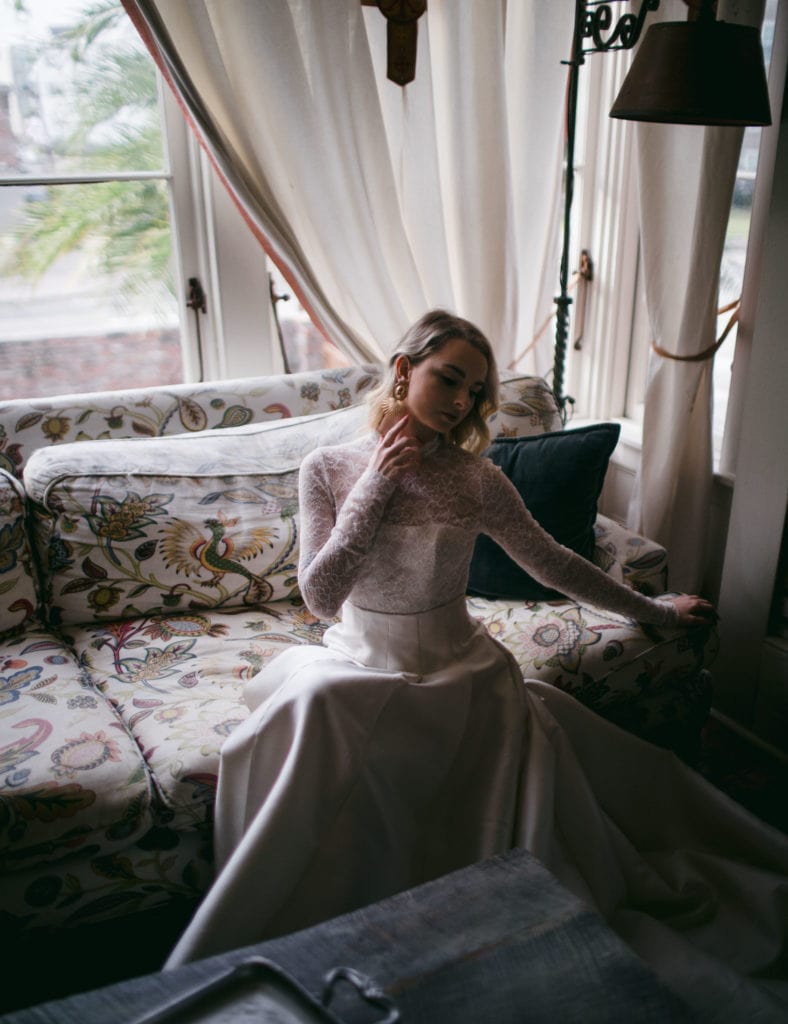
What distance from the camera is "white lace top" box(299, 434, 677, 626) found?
1550mm

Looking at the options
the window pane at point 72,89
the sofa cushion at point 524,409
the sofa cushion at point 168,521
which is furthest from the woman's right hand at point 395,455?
the window pane at point 72,89

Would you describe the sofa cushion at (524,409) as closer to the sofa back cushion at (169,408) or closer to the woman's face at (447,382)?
the sofa back cushion at (169,408)

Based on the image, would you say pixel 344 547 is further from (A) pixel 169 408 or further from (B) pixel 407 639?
(A) pixel 169 408

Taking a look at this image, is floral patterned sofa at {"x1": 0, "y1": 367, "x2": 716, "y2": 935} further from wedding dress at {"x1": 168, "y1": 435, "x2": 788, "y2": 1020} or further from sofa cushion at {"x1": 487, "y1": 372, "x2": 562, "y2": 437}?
wedding dress at {"x1": 168, "y1": 435, "x2": 788, "y2": 1020}

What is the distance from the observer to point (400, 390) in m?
1.63

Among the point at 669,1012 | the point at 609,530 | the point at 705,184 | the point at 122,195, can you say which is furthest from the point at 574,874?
the point at 122,195

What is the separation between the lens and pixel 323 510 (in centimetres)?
166

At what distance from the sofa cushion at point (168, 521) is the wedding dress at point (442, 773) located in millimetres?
344

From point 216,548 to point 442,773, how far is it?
75cm

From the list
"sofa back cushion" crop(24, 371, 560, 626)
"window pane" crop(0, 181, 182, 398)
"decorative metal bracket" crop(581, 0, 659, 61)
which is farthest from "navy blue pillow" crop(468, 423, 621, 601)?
"window pane" crop(0, 181, 182, 398)

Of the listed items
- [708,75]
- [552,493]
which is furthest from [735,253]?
[552,493]

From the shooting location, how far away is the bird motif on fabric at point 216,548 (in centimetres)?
195

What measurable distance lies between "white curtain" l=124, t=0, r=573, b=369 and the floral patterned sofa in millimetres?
338

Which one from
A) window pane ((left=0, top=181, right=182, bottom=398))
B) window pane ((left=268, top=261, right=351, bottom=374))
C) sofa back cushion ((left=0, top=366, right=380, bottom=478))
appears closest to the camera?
sofa back cushion ((left=0, top=366, right=380, bottom=478))
